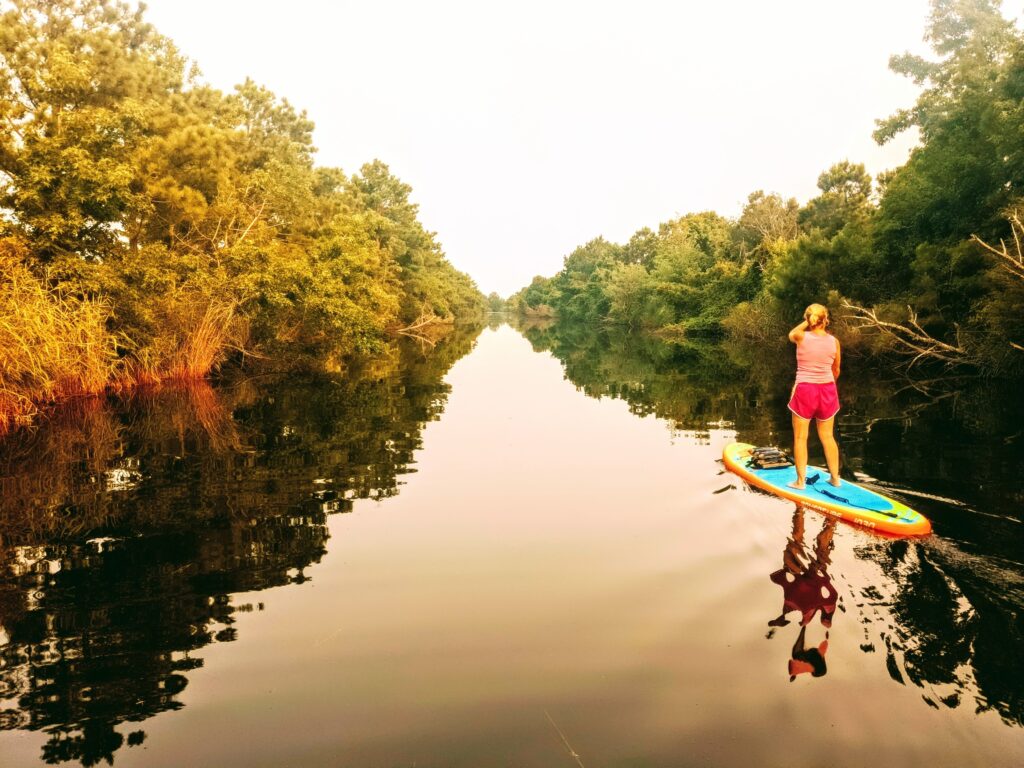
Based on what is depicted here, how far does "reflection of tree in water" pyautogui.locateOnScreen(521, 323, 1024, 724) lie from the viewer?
3803 millimetres

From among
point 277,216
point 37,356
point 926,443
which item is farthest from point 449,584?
point 277,216

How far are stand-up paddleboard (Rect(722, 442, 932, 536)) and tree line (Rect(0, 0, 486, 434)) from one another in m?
13.5

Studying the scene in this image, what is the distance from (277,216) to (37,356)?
1785 cm

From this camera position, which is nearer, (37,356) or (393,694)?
(393,694)

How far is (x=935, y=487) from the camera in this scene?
755 centimetres

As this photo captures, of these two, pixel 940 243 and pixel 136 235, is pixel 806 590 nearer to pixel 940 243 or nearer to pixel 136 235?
pixel 136 235

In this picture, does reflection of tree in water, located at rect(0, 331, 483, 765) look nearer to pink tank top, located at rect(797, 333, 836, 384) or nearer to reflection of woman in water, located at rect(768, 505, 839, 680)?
reflection of woman in water, located at rect(768, 505, 839, 680)

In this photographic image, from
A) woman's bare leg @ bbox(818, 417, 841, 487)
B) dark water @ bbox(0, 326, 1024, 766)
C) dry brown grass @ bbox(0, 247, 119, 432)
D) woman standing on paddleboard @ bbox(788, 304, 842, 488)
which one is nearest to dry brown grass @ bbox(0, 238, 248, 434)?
dry brown grass @ bbox(0, 247, 119, 432)

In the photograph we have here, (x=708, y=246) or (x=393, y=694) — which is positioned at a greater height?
(x=708, y=246)

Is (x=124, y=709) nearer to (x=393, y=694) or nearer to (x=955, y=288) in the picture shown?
(x=393, y=694)

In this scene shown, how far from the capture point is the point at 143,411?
549 inches

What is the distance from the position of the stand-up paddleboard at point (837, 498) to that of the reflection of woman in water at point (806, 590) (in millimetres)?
326

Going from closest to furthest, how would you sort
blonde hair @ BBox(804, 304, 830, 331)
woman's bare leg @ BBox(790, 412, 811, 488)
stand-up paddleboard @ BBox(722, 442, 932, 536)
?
stand-up paddleboard @ BBox(722, 442, 932, 536), blonde hair @ BBox(804, 304, 830, 331), woman's bare leg @ BBox(790, 412, 811, 488)

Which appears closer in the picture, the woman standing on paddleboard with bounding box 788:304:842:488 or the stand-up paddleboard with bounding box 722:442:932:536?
the stand-up paddleboard with bounding box 722:442:932:536
